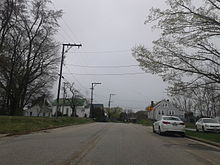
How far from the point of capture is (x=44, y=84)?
4291 cm

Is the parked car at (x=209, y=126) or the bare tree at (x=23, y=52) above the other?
A: the bare tree at (x=23, y=52)

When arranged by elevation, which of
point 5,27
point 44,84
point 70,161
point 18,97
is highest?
point 5,27

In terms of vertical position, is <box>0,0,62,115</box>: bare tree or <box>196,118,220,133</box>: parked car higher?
<box>0,0,62,115</box>: bare tree

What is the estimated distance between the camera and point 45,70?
36.9 metres

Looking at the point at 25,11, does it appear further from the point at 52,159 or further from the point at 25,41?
the point at 52,159

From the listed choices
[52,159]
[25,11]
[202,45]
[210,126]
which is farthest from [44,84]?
[52,159]

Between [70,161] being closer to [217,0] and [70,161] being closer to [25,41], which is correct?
[217,0]

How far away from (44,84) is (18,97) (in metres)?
8.46

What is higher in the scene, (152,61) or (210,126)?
(152,61)

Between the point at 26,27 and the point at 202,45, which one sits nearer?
the point at 202,45

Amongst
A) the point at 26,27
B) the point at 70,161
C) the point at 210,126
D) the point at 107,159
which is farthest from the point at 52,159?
the point at 26,27

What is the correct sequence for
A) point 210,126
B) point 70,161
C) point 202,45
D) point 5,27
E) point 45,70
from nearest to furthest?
point 70,161, point 202,45, point 210,126, point 5,27, point 45,70

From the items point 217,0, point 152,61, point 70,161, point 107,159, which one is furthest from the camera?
point 152,61

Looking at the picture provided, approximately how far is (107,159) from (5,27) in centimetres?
2508
